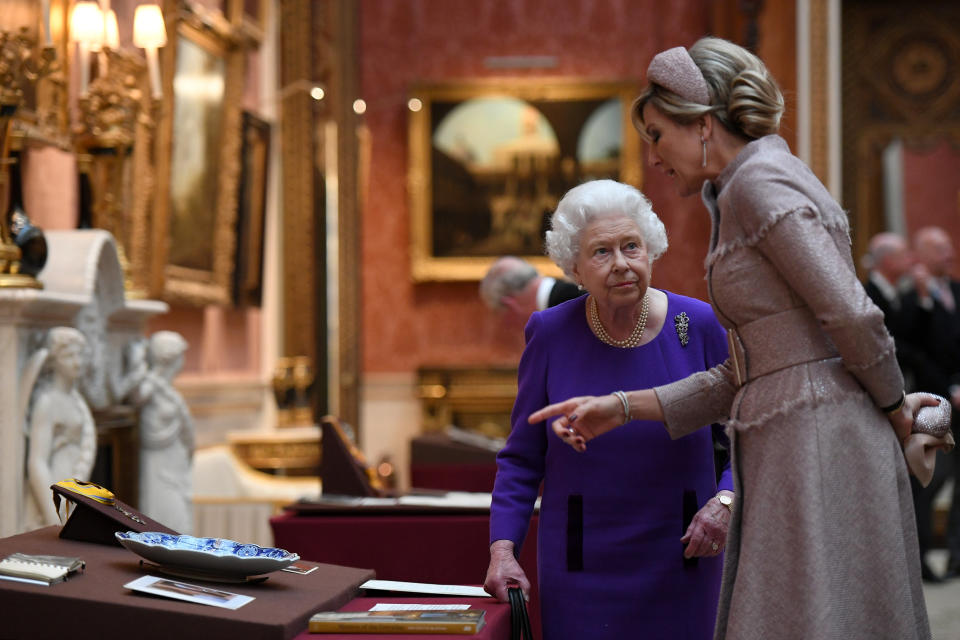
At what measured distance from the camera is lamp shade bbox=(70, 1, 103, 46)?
493 centimetres

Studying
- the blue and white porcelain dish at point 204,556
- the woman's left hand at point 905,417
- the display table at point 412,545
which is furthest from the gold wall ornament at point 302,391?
the woman's left hand at point 905,417

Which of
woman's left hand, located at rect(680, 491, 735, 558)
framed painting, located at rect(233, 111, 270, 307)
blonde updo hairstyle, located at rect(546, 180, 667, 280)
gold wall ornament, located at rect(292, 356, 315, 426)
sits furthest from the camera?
gold wall ornament, located at rect(292, 356, 315, 426)

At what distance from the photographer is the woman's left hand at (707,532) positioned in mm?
2645

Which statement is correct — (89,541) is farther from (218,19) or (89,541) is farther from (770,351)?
(218,19)

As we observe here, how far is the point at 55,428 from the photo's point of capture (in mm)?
4094

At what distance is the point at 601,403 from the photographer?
2395mm

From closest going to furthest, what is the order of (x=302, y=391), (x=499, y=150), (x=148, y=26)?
(x=148, y=26)
(x=302, y=391)
(x=499, y=150)

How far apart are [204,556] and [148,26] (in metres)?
3.58

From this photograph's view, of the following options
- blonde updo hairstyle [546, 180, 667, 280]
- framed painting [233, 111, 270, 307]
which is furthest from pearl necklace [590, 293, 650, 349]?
framed painting [233, 111, 270, 307]

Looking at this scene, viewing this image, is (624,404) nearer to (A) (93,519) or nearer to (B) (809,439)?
(B) (809,439)

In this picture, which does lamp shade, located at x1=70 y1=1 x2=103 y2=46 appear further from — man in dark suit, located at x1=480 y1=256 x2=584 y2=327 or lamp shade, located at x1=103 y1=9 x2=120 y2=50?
man in dark suit, located at x1=480 y1=256 x2=584 y2=327

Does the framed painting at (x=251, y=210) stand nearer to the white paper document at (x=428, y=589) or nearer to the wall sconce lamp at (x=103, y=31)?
the wall sconce lamp at (x=103, y=31)

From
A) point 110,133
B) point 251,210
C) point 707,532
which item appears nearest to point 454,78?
point 251,210

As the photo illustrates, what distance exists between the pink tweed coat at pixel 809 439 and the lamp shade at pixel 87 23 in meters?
3.52
